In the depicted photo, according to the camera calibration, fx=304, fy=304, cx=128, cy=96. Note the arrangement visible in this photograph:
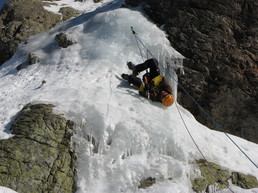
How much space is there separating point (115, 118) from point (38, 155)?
201cm

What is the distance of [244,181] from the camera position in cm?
704

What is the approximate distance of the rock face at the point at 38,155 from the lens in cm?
584

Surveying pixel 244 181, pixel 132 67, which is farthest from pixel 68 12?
pixel 244 181

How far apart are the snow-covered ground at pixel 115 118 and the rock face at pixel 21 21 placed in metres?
3.72

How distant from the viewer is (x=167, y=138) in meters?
7.28

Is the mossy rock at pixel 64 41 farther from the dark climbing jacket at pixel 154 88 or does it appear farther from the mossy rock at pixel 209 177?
the mossy rock at pixel 209 177

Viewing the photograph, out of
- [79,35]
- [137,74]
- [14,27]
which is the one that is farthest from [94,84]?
[14,27]

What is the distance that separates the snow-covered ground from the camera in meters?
6.45

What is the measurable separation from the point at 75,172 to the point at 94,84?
3235mm

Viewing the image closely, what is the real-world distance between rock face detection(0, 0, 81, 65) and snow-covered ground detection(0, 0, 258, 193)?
3.72 metres

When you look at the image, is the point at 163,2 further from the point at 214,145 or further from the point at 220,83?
the point at 214,145

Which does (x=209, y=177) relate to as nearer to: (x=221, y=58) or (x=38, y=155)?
(x=38, y=155)

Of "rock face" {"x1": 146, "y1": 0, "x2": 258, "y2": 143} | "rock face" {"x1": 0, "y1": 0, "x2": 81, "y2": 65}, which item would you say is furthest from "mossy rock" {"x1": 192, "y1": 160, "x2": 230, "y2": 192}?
"rock face" {"x1": 0, "y1": 0, "x2": 81, "y2": 65}

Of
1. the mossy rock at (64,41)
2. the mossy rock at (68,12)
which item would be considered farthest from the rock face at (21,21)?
the mossy rock at (64,41)
